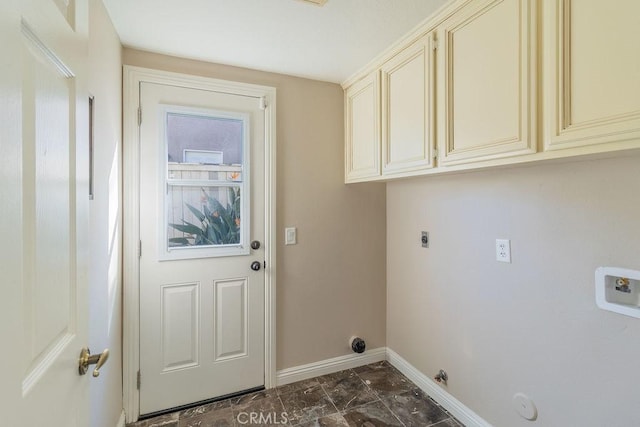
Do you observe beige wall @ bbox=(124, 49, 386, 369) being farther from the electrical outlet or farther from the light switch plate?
the electrical outlet

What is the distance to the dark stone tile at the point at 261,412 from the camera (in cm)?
187

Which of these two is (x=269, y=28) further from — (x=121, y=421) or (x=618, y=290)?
(x=121, y=421)

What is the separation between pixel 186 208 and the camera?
2.02 metres

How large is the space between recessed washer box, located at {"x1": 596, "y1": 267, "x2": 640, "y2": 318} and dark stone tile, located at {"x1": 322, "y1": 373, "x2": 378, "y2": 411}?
146 cm

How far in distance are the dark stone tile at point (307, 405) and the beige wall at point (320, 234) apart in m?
0.22

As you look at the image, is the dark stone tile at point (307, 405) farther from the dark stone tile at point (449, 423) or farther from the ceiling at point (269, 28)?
the ceiling at point (269, 28)

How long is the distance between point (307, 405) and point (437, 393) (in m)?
0.86

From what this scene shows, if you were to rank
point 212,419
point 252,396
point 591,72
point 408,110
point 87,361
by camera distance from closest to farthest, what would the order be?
point 87,361 → point 591,72 → point 408,110 → point 212,419 → point 252,396

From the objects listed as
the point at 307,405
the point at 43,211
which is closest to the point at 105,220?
the point at 43,211

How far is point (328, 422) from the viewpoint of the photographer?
1.86m

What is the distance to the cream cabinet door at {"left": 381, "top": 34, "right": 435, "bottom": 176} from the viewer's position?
1.63 m

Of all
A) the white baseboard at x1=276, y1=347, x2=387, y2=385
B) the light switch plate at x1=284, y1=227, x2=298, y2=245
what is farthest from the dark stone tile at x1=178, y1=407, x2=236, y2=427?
the light switch plate at x1=284, y1=227, x2=298, y2=245

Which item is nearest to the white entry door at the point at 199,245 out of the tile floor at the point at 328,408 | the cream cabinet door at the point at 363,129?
the tile floor at the point at 328,408

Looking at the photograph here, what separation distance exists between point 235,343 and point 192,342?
0.28 meters
